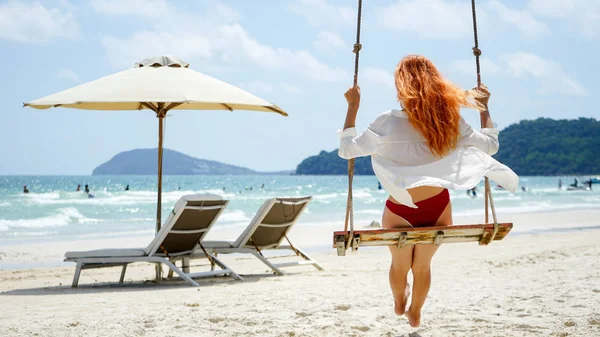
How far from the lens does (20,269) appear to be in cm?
1056

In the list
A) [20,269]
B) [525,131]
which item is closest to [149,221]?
[20,269]

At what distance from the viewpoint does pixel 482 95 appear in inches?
164

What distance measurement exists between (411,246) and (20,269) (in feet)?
26.1

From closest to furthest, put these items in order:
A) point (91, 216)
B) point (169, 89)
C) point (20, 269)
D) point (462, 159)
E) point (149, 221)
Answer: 1. point (462, 159)
2. point (169, 89)
3. point (20, 269)
4. point (149, 221)
5. point (91, 216)

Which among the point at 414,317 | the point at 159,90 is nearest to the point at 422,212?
the point at 414,317

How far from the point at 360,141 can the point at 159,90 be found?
407 centimetres

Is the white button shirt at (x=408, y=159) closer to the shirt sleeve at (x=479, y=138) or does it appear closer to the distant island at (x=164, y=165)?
the shirt sleeve at (x=479, y=138)

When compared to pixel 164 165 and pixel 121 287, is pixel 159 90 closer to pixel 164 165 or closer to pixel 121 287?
pixel 121 287

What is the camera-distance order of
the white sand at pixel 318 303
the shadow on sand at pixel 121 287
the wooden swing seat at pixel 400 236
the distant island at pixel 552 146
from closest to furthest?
the wooden swing seat at pixel 400 236, the white sand at pixel 318 303, the shadow on sand at pixel 121 287, the distant island at pixel 552 146

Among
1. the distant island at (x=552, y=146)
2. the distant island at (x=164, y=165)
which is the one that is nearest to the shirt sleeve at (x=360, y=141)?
the distant island at (x=552, y=146)

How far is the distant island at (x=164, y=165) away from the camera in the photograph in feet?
475

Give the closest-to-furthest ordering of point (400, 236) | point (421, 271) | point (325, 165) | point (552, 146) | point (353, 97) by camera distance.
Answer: point (400, 236) < point (353, 97) < point (421, 271) < point (552, 146) < point (325, 165)

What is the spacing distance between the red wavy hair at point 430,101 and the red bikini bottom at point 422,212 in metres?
0.25

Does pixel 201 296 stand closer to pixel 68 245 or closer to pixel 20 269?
pixel 20 269
